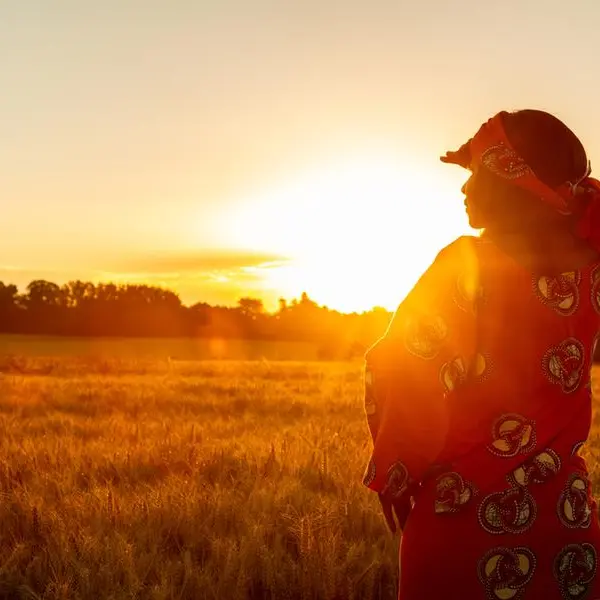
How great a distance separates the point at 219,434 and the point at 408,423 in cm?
558

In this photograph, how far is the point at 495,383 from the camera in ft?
6.10

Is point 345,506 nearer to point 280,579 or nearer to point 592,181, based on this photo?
point 280,579

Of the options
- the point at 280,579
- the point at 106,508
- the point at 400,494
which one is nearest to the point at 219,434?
the point at 106,508

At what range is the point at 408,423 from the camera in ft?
6.00

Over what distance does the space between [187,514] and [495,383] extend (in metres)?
2.56

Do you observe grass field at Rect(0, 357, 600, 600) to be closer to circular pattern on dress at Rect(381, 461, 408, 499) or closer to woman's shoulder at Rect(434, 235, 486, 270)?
circular pattern on dress at Rect(381, 461, 408, 499)

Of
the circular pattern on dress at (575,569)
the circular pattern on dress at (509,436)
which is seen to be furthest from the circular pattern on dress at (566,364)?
the circular pattern on dress at (575,569)

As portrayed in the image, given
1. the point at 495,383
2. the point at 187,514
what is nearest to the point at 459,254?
the point at 495,383

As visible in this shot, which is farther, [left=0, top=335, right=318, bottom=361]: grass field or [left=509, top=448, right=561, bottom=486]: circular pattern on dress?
[left=0, top=335, right=318, bottom=361]: grass field

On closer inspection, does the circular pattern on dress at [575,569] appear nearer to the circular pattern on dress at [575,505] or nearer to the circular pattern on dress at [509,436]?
the circular pattern on dress at [575,505]

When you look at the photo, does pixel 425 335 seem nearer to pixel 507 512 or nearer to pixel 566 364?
pixel 566 364

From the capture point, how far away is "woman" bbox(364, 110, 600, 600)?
1.84 m

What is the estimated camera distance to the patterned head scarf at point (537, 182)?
1.82m

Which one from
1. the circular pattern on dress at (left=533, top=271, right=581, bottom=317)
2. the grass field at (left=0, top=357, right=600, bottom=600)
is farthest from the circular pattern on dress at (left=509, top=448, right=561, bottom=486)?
the grass field at (left=0, top=357, right=600, bottom=600)
